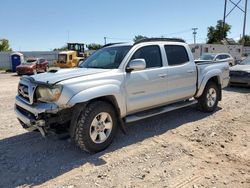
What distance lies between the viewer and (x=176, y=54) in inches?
246

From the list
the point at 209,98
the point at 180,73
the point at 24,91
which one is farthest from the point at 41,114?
the point at 209,98

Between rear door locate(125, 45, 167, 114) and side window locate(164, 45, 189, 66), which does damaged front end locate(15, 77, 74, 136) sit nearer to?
rear door locate(125, 45, 167, 114)

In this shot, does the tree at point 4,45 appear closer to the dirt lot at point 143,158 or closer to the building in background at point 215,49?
the building in background at point 215,49

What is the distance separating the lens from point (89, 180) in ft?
12.2

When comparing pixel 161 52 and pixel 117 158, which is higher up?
pixel 161 52

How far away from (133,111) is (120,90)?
620 millimetres

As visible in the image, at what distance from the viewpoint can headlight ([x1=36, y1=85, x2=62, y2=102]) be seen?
13.7ft

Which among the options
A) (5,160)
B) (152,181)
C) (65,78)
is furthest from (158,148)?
(5,160)

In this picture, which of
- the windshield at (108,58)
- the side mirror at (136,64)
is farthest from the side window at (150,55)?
the side mirror at (136,64)

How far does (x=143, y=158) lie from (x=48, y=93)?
1.84 meters

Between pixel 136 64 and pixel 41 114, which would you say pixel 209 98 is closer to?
pixel 136 64

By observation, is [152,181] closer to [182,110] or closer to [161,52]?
[161,52]

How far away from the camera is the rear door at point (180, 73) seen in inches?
233

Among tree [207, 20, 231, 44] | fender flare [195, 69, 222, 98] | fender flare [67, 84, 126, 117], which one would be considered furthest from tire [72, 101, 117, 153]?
tree [207, 20, 231, 44]
